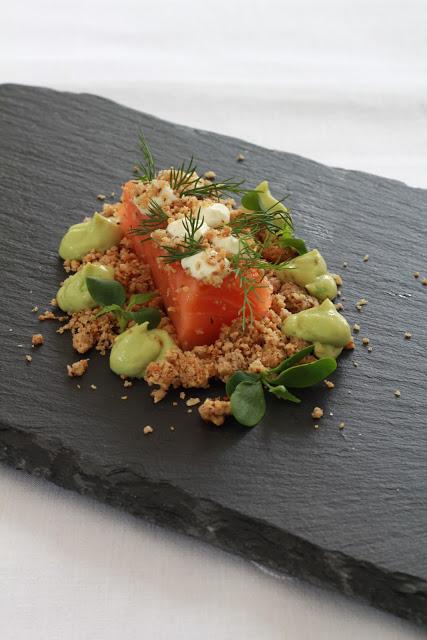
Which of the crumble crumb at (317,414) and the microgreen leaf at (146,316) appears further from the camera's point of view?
the microgreen leaf at (146,316)

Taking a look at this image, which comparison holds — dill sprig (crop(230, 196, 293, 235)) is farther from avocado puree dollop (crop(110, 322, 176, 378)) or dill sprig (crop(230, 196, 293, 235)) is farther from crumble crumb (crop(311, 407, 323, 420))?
crumble crumb (crop(311, 407, 323, 420))

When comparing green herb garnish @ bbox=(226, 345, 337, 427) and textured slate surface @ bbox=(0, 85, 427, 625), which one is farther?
green herb garnish @ bbox=(226, 345, 337, 427)

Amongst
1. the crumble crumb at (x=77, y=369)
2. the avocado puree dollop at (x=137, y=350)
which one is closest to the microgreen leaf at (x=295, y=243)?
the avocado puree dollop at (x=137, y=350)

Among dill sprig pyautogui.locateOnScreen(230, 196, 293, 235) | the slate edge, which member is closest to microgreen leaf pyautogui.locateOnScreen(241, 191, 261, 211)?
dill sprig pyautogui.locateOnScreen(230, 196, 293, 235)

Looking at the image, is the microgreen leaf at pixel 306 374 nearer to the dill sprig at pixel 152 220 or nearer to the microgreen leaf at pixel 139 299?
the microgreen leaf at pixel 139 299

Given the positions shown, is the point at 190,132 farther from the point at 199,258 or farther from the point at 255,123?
the point at 199,258

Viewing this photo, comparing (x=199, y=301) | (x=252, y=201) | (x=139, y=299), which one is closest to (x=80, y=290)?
(x=139, y=299)

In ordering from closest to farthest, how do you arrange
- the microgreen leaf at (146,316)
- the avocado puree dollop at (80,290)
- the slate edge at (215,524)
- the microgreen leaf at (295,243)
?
the slate edge at (215,524) < the microgreen leaf at (146,316) < the avocado puree dollop at (80,290) < the microgreen leaf at (295,243)
